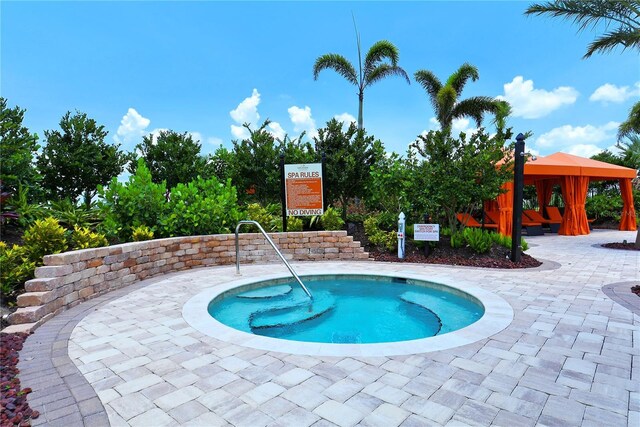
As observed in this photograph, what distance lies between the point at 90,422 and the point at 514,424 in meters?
2.46

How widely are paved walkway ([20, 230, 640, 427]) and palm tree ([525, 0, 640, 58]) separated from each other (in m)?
5.96

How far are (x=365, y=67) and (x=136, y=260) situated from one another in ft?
48.4

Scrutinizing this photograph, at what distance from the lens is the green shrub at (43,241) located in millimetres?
4859

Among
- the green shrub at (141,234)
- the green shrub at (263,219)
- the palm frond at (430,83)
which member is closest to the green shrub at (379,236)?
the green shrub at (263,219)

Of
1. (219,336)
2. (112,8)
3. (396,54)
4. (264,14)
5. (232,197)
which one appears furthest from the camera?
(396,54)

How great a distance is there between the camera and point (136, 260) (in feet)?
19.6

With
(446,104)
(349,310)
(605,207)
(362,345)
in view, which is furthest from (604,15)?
(605,207)

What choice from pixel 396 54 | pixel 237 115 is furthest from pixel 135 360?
pixel 396 54

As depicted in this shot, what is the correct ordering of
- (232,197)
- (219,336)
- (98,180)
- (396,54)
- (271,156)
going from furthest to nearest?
(396,54)
(271,156)
(98,180)
(232,197)
(219,336)

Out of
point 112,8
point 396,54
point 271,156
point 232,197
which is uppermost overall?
point 396,54

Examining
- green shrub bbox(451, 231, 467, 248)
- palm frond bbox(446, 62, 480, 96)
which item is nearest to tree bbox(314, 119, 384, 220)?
green shrub bbox(451, 231, 467, 248)

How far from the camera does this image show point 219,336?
3.41m

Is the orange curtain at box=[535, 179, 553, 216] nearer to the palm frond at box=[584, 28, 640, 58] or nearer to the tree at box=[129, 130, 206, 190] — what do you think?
the palm frond at box=[584, 28, 640, 58]

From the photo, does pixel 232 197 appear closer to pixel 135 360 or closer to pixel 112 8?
pixel 112 8
